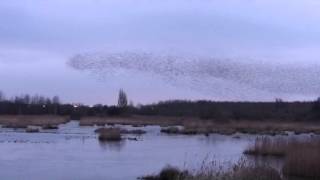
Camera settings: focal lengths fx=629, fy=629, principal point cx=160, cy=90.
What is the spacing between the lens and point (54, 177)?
72.7ft

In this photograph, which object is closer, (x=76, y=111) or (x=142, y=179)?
(x=142, y=179)

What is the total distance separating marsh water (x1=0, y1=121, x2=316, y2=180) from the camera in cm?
2338

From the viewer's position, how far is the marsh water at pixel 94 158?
76.7ft

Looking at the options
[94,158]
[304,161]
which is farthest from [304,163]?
[94,158]

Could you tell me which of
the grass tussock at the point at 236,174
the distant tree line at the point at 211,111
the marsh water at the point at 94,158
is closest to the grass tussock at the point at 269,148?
the marsh water at the point at 94,158

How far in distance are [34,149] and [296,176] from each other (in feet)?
55.1

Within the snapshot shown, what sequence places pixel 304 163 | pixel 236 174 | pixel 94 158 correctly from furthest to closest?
pixel 94 158, pixel 304 163, pixel 236 174

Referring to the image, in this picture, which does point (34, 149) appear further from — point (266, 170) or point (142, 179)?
A: point (266, 170)

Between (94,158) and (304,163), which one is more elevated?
(304,163)

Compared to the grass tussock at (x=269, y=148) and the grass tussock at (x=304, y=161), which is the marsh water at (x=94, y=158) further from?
the grass tussock at (x=304, y=161)

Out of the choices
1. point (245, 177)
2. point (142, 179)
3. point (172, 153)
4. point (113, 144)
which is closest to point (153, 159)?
point (172, 153)

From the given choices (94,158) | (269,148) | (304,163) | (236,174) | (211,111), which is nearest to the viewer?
(236,174)

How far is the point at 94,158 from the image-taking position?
29406 millimetres

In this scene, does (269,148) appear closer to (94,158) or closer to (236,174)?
(94,158)
